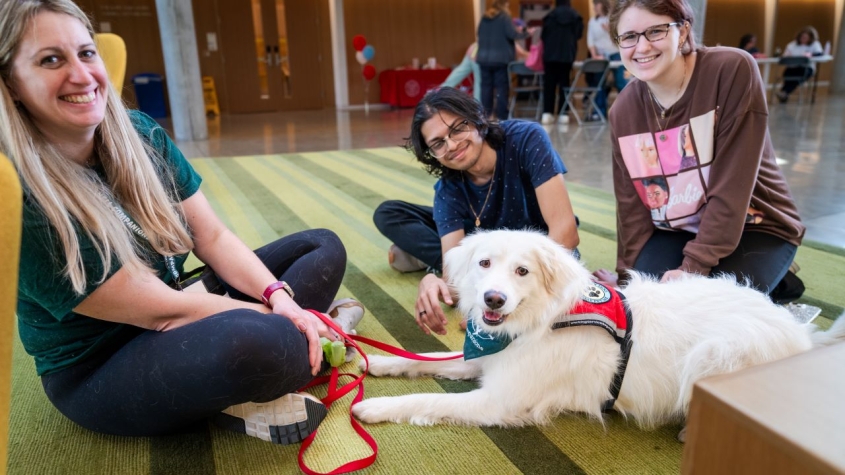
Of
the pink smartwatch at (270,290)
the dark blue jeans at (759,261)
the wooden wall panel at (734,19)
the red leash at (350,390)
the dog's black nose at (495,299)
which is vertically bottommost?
the red leash at (350,390)

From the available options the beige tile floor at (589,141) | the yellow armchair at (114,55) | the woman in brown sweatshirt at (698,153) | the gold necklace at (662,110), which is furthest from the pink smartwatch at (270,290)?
the beige tile floor at (589,141)

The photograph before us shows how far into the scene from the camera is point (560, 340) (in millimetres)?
1608

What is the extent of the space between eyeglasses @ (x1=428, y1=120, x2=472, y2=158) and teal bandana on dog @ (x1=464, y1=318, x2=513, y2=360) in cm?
73

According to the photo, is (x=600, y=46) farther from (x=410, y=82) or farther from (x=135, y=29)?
(x=135, y=29)

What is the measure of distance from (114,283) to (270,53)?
14.0 metres

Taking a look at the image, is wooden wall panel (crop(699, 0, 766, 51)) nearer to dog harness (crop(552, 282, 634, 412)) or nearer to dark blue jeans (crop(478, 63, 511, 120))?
dark blue jeans (crop(478, 63, 511, 120))

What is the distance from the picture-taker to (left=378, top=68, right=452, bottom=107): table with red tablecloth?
13.5m

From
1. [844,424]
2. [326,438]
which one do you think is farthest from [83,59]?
[844,424]

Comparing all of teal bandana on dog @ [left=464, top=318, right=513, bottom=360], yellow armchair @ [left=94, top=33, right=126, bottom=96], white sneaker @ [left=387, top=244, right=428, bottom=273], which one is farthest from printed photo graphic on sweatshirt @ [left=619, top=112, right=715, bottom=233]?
yellow armchair @ [left=94, top=33, right=126, bottom=96]

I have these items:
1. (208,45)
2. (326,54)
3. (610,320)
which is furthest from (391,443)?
(326,54)

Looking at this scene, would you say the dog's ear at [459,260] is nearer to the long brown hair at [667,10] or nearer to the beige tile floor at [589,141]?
the long brown hair at [667,10]

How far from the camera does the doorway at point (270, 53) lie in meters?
13.5

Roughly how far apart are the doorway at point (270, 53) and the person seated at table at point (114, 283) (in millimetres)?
13160

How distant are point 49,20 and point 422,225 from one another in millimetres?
1870
